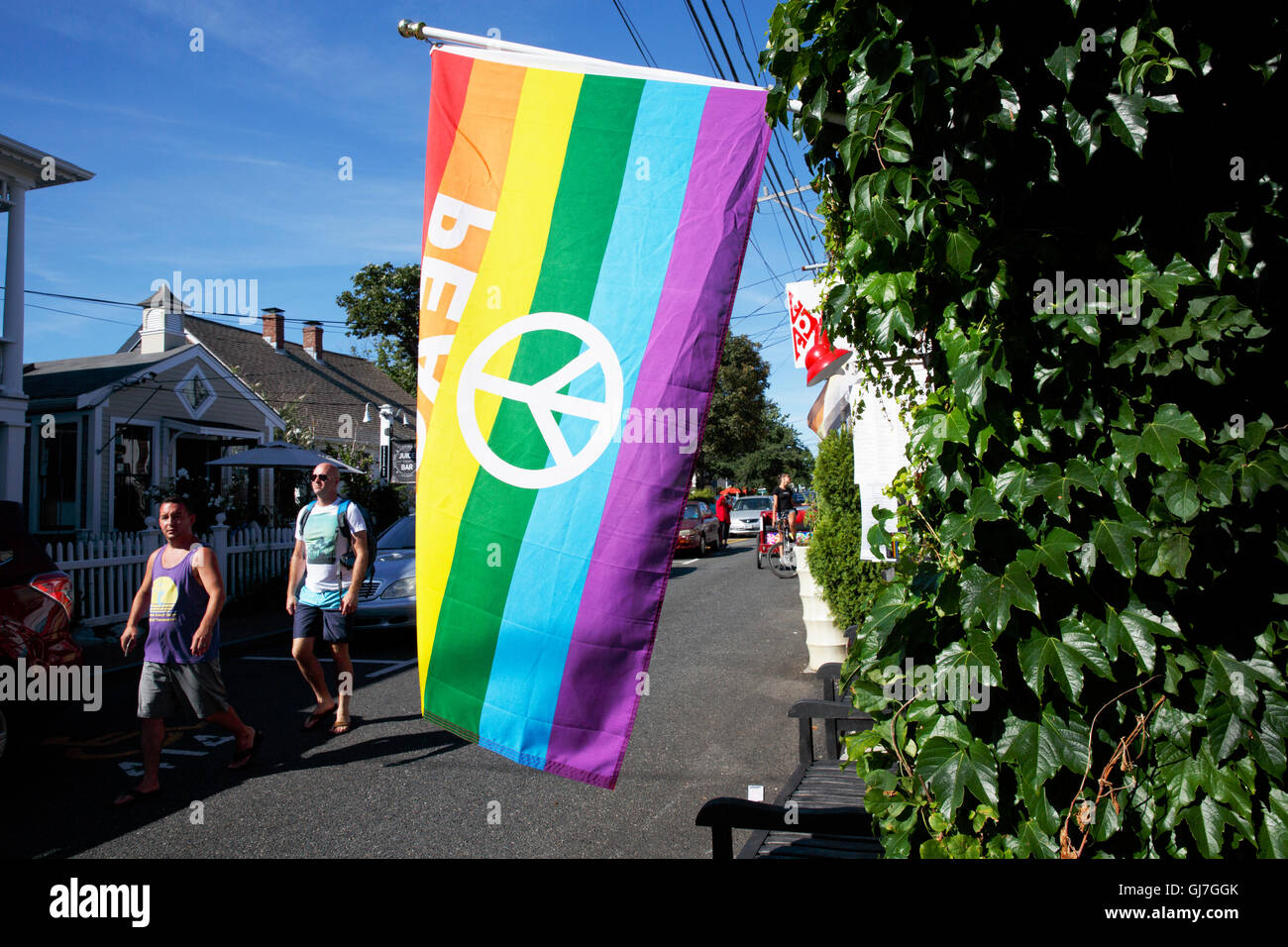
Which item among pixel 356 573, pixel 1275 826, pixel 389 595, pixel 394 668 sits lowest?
pixel 394 668

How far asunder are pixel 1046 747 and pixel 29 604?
22.4 ft

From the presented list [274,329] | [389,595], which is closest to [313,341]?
[274,329]

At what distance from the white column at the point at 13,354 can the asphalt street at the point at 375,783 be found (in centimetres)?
569

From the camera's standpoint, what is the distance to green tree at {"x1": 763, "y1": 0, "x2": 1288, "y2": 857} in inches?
69.7

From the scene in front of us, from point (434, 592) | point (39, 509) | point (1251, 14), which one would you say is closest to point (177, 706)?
point (434, 592)

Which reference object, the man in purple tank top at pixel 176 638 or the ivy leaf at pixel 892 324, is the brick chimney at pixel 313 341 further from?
the ivy leaf at pixel 892 324

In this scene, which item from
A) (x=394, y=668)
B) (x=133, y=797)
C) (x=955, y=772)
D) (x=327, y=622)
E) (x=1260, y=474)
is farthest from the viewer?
(x=394, y=668)

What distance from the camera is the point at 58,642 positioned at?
6078 mm

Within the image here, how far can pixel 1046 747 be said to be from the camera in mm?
1874

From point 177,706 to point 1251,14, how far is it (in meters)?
6.48

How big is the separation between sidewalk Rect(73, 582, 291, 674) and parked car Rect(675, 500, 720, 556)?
11.1 m

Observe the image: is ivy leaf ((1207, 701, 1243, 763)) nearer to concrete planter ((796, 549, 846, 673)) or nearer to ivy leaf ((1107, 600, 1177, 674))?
ivy leaf ((1107, 600, 1177, 674))

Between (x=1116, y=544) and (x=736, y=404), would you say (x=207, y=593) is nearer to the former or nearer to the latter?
(x=1116, y=544)
